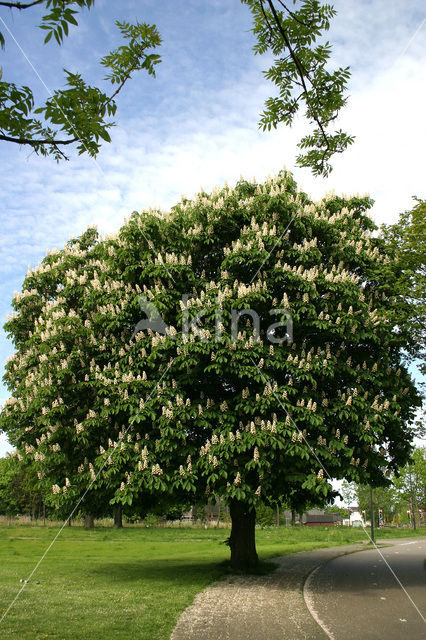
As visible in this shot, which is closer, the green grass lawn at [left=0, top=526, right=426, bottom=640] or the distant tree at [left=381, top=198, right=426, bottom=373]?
the green grass lawn at [left=0, top=526, right=426, bottom=640]

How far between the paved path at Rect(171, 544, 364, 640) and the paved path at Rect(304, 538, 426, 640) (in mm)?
391

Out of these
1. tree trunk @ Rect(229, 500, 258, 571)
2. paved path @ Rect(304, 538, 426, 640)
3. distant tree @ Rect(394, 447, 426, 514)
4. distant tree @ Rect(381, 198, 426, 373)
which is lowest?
paved path @ Rect(304, 538, 426, 640)

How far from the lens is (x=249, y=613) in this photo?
34.4 feet

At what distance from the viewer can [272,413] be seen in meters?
14.0

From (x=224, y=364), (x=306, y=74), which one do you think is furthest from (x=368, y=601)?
(x=306, y=74)

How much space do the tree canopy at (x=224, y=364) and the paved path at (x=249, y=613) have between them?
2304 mm

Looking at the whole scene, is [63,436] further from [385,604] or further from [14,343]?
[385,604]

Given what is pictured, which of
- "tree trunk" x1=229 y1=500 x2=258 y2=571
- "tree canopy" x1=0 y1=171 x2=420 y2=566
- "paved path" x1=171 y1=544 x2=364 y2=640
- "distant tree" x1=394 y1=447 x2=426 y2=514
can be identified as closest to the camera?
"paved path" x1=171 y1=544 x2=364 y2=640

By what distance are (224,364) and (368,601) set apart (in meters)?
6.77

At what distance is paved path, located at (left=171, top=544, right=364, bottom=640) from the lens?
28.6 feet

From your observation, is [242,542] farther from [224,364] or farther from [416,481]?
[416,481]

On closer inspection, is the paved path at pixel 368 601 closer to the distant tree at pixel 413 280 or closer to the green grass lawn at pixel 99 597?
the green grass lawn at pixel 99 597

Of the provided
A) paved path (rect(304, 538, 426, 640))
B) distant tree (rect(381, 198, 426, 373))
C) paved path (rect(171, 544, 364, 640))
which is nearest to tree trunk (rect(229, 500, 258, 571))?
paved path (rect(171, 544, 364, 640))

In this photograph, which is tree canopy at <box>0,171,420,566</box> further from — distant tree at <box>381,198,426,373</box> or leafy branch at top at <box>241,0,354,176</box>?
leafy branch at top at <box>241,0,354,176</box>
